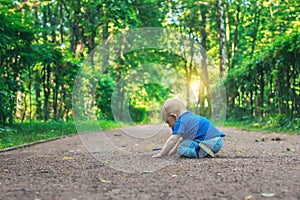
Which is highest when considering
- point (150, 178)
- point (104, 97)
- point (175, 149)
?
point (104, 97)

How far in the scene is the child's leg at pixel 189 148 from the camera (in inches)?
218

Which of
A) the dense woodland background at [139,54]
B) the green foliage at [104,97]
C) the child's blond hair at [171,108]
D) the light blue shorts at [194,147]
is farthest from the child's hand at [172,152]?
the green foliage at [104,97]

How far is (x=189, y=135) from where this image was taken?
553 cm

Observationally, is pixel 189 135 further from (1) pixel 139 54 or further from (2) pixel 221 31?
(2) pixel 221 31

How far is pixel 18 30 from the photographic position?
953 cm

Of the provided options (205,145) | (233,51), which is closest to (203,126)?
(205,145)

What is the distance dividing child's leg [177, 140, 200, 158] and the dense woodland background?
3.64 metres

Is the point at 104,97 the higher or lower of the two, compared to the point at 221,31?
lower

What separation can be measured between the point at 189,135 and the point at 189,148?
174 mm

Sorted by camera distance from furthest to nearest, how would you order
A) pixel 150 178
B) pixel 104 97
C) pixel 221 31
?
pixel 221 31
pixel 104 97
pixel 150 178

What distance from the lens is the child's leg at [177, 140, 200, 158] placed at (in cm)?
554

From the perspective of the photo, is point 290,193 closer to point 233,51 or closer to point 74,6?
point 74,6

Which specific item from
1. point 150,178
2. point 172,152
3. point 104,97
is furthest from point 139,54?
point 150,178

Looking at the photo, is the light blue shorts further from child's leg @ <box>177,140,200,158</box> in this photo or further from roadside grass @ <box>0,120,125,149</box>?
roadside grass @ <box>0,120,125,149</box>
